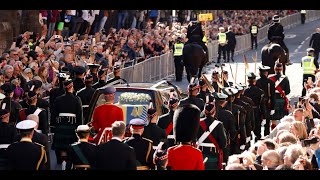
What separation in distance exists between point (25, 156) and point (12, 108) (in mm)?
4543

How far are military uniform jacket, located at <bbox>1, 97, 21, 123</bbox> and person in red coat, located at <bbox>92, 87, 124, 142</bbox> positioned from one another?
58.5 inches

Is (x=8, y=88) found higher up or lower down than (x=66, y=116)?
higher up

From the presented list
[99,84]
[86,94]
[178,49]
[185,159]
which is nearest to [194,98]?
[86,94]

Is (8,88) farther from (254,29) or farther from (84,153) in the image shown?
(254,29)

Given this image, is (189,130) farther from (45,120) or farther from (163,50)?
(163,50)

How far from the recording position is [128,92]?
1670 centimetres

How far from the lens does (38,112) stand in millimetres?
15977

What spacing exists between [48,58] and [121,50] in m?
6.96

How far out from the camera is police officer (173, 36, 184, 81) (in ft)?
103

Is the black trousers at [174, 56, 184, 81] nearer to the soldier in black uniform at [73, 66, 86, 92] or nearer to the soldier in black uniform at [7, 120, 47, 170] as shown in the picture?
the soldier in black uniform at [73, 66, 86, 92]

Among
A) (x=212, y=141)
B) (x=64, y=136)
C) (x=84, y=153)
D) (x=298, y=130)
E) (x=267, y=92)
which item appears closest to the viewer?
(x=84, y=153)

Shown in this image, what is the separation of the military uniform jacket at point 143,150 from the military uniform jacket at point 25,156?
109 cm

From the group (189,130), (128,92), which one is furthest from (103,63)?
(189,130)

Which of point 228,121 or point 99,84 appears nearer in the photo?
point 228,121
